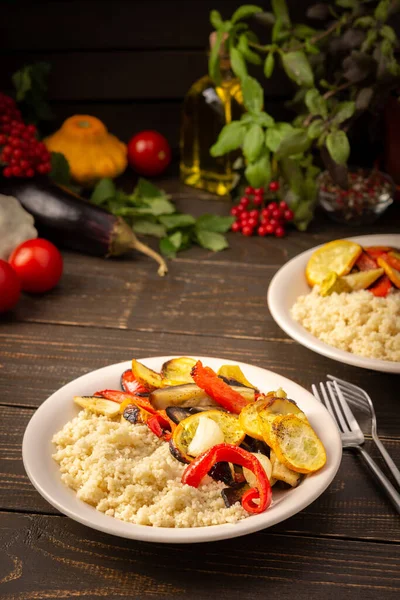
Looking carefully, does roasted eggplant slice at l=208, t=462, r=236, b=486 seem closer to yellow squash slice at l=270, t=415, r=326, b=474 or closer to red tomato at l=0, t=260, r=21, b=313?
yellow squash slice at l=270, t=415, r=326, b=474

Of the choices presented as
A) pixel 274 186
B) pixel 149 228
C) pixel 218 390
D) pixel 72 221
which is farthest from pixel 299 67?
pixel 218 390

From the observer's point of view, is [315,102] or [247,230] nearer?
[315,102]

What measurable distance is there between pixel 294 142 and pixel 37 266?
59cm

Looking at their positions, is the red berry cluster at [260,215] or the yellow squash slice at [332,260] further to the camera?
the red berry cluster at [260,215]

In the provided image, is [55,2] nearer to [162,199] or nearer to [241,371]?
[162,199]

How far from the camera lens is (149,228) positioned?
5.80 ft

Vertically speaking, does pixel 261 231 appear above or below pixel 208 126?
below

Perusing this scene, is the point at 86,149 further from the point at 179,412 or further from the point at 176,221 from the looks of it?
the point at 179,412

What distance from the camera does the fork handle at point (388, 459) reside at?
95 cm

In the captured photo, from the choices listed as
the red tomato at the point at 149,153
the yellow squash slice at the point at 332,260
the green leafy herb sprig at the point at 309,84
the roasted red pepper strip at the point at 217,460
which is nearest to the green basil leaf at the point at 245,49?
the green leafy herb sprig at the point at 309,84

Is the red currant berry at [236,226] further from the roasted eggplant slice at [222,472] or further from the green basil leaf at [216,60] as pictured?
the roasted eggplant slice at [222,472]

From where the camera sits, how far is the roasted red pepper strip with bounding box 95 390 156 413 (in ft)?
3.17

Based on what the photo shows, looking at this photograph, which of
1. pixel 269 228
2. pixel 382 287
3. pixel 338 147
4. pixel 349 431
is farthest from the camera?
pixel 269 228

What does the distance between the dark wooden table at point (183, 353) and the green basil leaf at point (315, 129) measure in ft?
0.87
